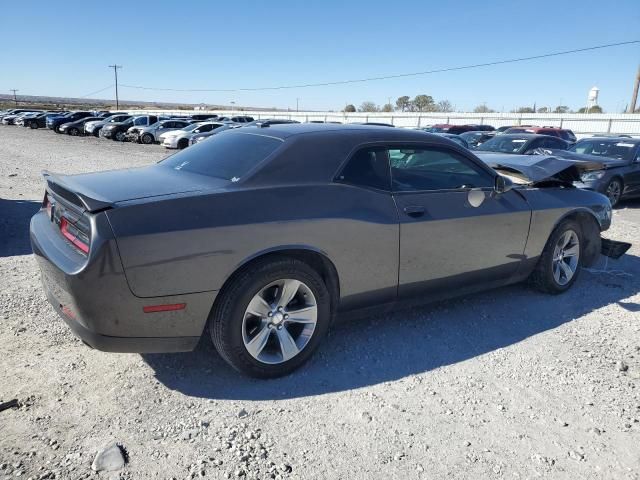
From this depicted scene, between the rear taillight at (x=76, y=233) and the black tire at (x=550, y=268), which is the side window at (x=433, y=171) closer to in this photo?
the black tire at (x=550, y=268)

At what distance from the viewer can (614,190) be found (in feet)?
32.8

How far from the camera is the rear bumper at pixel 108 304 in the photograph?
2.50 meters

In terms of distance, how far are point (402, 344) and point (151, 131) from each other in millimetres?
26933

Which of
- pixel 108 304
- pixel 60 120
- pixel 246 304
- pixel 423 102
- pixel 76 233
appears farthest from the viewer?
pixel 423 102

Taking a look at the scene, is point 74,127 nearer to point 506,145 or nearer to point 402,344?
point 506,145

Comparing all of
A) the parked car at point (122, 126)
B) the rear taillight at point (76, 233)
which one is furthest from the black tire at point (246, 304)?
the parked car at point (122, 126)

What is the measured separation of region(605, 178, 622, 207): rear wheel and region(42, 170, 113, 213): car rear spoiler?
10.1 metres

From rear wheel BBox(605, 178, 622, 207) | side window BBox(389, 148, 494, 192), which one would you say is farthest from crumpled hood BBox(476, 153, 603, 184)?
rear wheel BBox(605, 178, 622, 207)

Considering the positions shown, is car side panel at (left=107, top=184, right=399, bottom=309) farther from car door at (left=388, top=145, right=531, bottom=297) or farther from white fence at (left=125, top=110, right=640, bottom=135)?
white fence at (left=125, top=110, right=640, bottom=135)

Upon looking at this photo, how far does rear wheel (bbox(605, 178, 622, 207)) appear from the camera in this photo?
32.6 feet

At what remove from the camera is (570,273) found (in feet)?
15.8

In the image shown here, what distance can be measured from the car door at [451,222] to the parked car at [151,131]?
26283 mm

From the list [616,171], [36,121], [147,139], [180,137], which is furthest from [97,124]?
[616,171]

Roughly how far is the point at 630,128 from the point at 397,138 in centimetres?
3707
